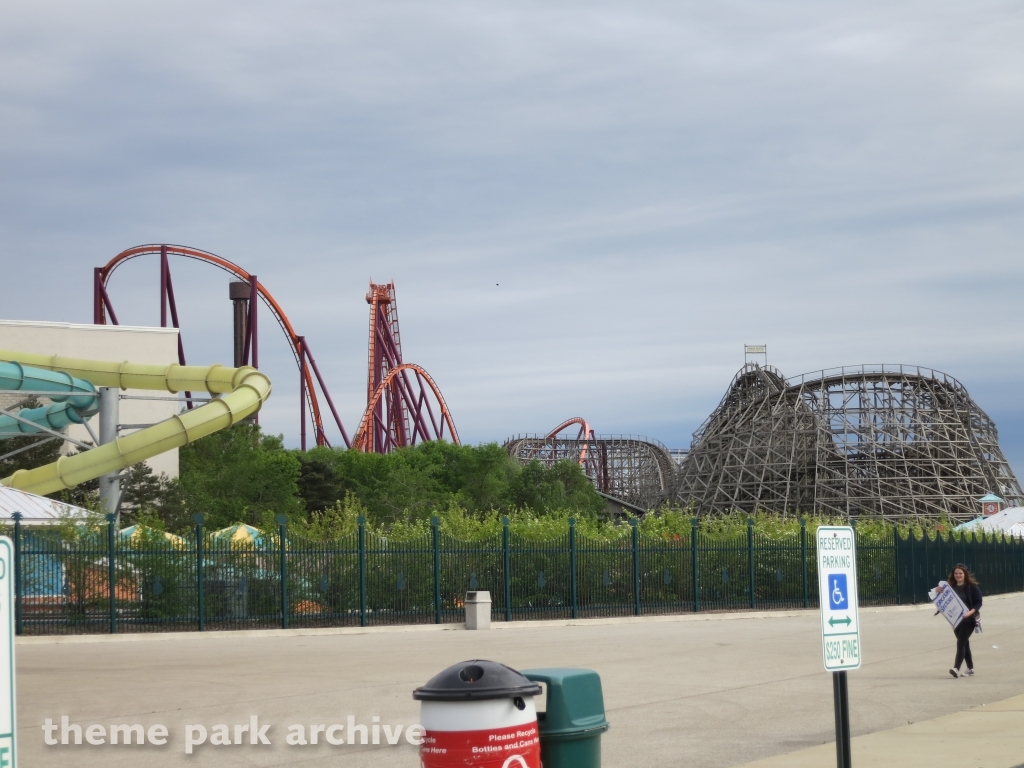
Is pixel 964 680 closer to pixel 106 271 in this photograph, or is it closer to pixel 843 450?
pixel 106 271

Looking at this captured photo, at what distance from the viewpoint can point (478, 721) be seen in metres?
5.28

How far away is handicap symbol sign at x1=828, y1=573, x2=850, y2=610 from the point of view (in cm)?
722

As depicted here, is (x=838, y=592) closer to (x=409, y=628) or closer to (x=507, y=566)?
(x=409, y=628)

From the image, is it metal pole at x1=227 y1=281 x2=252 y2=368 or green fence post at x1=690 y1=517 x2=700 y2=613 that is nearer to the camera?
green fence post at x1=690 y1=517 x2=700 y2=613

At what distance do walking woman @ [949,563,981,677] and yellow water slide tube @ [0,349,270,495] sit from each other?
29.6 metres

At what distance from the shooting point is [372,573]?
26.0 m

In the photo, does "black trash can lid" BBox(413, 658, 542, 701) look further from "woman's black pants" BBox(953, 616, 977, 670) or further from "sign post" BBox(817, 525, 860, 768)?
"woman's black pants" BBox(953, 616, 977, 670)

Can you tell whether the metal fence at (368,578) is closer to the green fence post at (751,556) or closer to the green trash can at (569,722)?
the green fence post at (751,556)

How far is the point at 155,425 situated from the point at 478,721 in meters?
36.6

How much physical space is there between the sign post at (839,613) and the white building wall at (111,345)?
53.9 meters

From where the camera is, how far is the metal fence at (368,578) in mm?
23984

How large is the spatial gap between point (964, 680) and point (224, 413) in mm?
30451

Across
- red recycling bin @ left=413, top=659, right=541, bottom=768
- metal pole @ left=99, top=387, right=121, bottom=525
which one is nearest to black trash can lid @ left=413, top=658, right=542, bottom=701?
red recycling bin @ left=413, top=659, right=541, bottom=768

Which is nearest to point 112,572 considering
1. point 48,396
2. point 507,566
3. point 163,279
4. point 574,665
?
point 507,566
